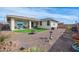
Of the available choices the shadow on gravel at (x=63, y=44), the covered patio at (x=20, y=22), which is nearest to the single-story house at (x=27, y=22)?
the covered patio at (x=20, y=22)

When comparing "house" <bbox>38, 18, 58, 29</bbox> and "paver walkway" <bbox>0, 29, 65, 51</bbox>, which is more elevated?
"house" <bbox>38, 18, 58, 29</bbox>

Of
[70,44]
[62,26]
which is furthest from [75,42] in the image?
[62,26]

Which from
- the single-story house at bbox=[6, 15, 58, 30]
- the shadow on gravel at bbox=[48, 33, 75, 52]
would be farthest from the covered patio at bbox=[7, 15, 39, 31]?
the shadow on gravel at bbox=[48, 33, 75, 52]

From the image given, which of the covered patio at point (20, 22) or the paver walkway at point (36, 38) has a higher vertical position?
the covered patio at point (20, 22)

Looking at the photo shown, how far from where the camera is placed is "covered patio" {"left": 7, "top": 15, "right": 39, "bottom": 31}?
2699 millimetres

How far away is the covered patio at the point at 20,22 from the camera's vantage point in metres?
2.70

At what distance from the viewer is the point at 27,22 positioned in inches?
107

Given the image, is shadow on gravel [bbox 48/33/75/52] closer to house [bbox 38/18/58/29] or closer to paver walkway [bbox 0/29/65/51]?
paver walkway [bbox 0/29/65/51]

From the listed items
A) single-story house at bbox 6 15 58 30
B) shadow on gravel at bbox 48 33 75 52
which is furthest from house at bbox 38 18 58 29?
shadow on gravel at bbox 48 33 75 52

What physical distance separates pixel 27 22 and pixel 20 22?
8 centimetres

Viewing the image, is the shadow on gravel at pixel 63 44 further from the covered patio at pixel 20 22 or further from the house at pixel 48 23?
the covered patio at pixel 20 22

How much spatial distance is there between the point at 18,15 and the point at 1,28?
0.84 ft
